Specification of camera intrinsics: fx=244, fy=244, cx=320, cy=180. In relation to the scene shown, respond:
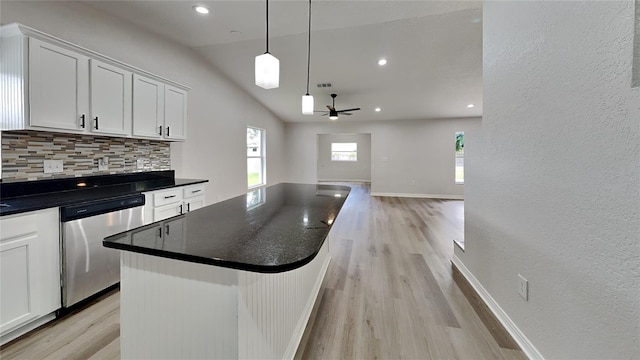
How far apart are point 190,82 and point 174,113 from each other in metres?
0.97

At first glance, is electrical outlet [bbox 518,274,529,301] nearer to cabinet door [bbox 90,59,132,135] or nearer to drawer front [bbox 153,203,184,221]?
drawer front [bbox 153,203,184,221]

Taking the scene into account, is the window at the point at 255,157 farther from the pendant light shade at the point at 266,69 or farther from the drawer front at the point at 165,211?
the pendant light shade at the point at 266,69

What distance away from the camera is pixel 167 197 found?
2.63m

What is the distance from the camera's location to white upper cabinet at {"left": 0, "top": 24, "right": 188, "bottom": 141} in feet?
5.89

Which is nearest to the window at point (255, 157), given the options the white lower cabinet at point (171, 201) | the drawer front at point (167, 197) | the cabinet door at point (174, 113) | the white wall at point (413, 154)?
the white wall at point (413, 154)

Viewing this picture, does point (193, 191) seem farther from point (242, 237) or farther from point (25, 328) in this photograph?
point (242, 237)

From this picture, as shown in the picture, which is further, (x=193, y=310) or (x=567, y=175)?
(x=567, y=175)

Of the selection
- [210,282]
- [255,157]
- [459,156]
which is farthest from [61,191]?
[459,156]

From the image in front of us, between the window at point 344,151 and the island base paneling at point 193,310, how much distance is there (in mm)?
11204

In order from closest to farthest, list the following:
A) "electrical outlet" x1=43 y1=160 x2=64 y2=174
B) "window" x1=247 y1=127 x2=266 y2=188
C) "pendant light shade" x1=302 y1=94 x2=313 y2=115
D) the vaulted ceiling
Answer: "electrical outlet" x1=43 y1=160 x2=64 y2=174 → "pendant light shade" x1=302 y1=94 x2=313 y2=115 → the vaulted ceiling → "window" x1=247 y1=127 x2=266 y2=188

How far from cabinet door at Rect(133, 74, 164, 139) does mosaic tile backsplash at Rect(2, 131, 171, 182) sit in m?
0.30

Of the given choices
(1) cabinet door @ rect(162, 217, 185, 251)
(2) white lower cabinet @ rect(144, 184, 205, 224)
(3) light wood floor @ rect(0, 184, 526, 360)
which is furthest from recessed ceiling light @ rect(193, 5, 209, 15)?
(3) light wood floor @ rect(0, 184, 526, 360)

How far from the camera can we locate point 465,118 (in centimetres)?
701

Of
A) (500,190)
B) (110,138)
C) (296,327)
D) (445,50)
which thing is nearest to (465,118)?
(445,50)
